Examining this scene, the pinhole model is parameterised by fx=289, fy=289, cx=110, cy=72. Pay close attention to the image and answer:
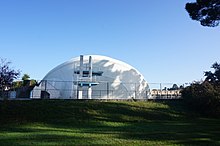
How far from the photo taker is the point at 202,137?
1284cm

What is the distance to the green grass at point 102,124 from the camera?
11539mm

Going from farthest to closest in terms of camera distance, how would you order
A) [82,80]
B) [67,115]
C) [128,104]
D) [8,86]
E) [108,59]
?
[108,59]
[82,80]
[128,104]
[8,86]
[67,115]

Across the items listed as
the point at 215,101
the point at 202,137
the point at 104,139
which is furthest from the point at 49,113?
the point at 215,101

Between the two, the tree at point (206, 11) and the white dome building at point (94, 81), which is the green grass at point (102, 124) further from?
the white dome building at point (94, 81)

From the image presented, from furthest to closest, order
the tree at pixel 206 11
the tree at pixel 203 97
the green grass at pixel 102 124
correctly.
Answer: the tree at pixel 203 97 → the tree at pixel 206 11 → the green grass at pixel 102 124

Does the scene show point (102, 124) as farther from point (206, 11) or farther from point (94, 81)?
point (94, 81)

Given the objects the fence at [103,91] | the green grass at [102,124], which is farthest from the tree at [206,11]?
the fence at [103,91]

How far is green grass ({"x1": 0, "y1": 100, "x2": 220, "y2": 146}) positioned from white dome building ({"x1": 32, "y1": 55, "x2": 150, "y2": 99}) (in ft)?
33.7

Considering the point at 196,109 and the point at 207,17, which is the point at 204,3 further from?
the point at 196,109

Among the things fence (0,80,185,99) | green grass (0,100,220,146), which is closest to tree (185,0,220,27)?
green grass (0,100,220,146)

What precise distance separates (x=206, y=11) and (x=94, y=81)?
1855 centimetres

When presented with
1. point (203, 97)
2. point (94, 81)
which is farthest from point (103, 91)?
point (203, 97)

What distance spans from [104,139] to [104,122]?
664cm

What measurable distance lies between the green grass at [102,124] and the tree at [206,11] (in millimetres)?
6978
